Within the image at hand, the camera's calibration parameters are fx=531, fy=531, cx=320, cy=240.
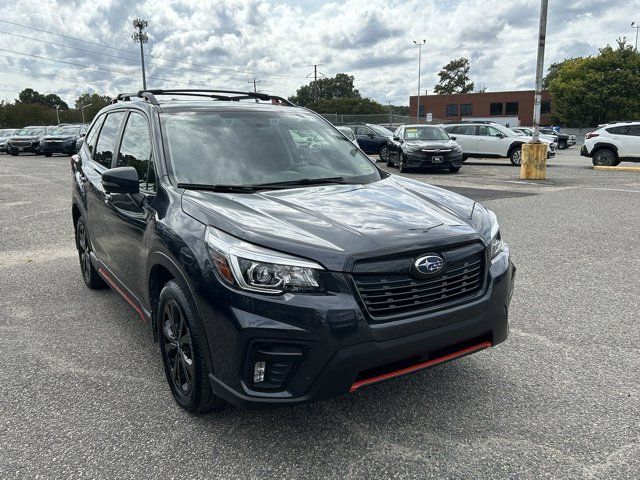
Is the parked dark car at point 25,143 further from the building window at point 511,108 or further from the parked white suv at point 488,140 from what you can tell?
the building window at point 511,108

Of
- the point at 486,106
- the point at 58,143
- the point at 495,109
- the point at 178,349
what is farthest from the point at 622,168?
the point at 495,109

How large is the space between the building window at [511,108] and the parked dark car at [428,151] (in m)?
63.6

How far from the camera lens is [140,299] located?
347cm

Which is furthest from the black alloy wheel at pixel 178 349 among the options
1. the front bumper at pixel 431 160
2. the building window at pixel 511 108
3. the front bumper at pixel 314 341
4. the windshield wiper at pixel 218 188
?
the building window at pixel 511 108

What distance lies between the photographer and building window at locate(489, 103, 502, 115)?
76562mm

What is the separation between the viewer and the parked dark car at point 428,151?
54.9ft

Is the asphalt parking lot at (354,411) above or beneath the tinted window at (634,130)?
beneath

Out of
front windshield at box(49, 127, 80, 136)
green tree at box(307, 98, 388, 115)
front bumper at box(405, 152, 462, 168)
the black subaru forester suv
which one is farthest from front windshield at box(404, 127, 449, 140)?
green tree at box(307, 98, 388, 115)

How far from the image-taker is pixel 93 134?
5.05 metres

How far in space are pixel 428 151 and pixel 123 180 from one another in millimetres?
14422

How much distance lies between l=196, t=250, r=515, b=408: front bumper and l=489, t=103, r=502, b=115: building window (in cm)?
8040

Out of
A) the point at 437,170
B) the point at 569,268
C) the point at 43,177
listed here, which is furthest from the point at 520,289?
the point at 43,177

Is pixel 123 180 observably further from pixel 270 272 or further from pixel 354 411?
pixel 354 411

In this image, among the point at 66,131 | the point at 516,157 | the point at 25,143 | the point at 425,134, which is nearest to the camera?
the point at 425,134
